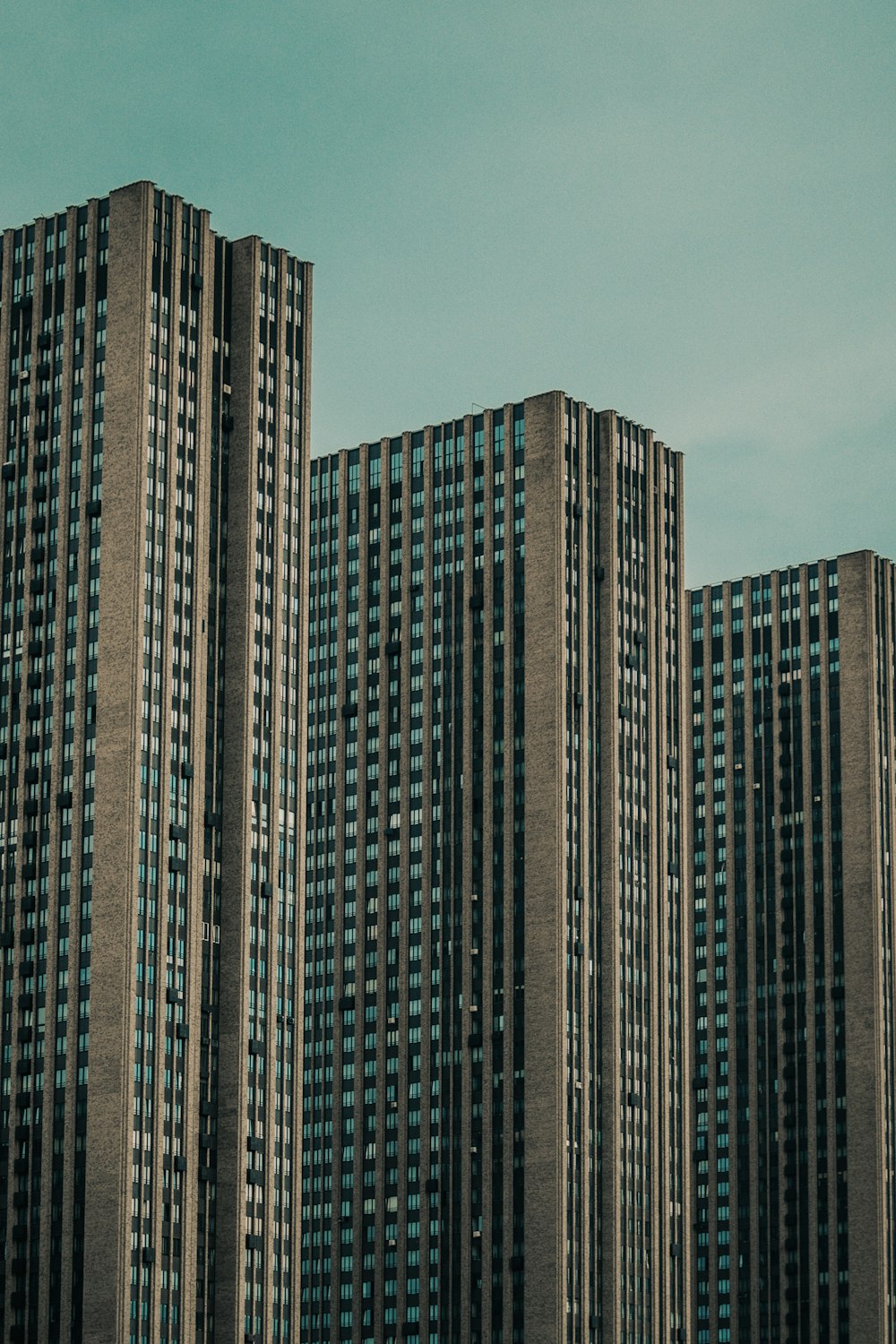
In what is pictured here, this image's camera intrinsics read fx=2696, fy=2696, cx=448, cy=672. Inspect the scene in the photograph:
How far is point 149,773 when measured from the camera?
178 m

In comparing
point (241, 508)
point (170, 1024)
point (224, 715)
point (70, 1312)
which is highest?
point (241, 508)

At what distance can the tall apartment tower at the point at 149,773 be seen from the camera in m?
172

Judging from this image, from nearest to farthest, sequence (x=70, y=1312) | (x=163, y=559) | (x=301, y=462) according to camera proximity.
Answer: (x=70, y=1312), (x=163, y=559), (x=301, y=462)

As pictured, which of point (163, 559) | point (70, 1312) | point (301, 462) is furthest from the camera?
point (301, 462)

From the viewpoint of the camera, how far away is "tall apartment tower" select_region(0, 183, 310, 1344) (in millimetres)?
→ 172500

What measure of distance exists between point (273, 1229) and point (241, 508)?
163 feet

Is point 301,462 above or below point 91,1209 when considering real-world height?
above

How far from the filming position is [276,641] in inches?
7480

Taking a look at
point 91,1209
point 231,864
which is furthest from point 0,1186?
point 231,864

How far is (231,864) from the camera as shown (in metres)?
183

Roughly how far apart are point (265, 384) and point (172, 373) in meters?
8.81

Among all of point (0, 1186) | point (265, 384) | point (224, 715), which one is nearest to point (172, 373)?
point (265, 384)

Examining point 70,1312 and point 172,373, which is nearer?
point 70,1312

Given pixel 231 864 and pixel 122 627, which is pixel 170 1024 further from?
pixel 122 627
